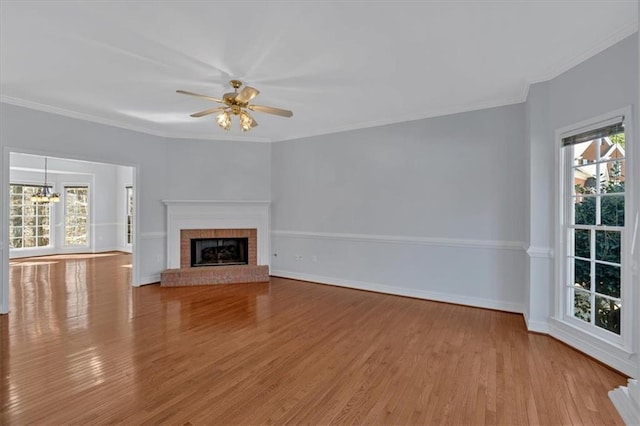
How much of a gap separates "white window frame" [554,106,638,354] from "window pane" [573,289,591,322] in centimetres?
4

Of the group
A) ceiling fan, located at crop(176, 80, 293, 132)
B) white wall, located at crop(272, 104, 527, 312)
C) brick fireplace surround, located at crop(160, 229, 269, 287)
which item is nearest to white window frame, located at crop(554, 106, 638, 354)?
white wall, located at crop(272, 104, 527, 312)

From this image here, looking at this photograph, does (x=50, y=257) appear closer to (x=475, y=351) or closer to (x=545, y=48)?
(x=475, y=351)

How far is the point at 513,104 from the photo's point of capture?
376 cm

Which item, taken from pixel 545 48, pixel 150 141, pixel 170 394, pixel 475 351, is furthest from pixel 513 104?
pixel 150 141

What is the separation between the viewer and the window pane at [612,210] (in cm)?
255

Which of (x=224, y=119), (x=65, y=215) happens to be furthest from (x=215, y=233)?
(x=65, y=215)

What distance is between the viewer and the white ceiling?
6.95 ft

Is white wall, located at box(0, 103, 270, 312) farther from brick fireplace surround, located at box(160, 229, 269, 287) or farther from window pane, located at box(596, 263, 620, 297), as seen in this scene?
window pane, located at box(596, 263, 620, 297)

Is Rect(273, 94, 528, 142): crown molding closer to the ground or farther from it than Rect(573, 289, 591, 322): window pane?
farther from it

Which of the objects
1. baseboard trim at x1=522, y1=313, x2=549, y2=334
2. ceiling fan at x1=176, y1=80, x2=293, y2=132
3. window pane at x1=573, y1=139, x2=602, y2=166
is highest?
ceiling fan at x1=176, y1=80, x2=293, y2=132

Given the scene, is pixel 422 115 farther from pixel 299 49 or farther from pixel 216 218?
pixel 216 218

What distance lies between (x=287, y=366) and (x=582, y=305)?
9.11 ft

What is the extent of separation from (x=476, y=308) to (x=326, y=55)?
11.6ft

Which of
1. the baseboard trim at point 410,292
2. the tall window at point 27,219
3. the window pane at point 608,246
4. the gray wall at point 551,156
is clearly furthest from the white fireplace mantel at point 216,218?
the tall window at point 27,219
